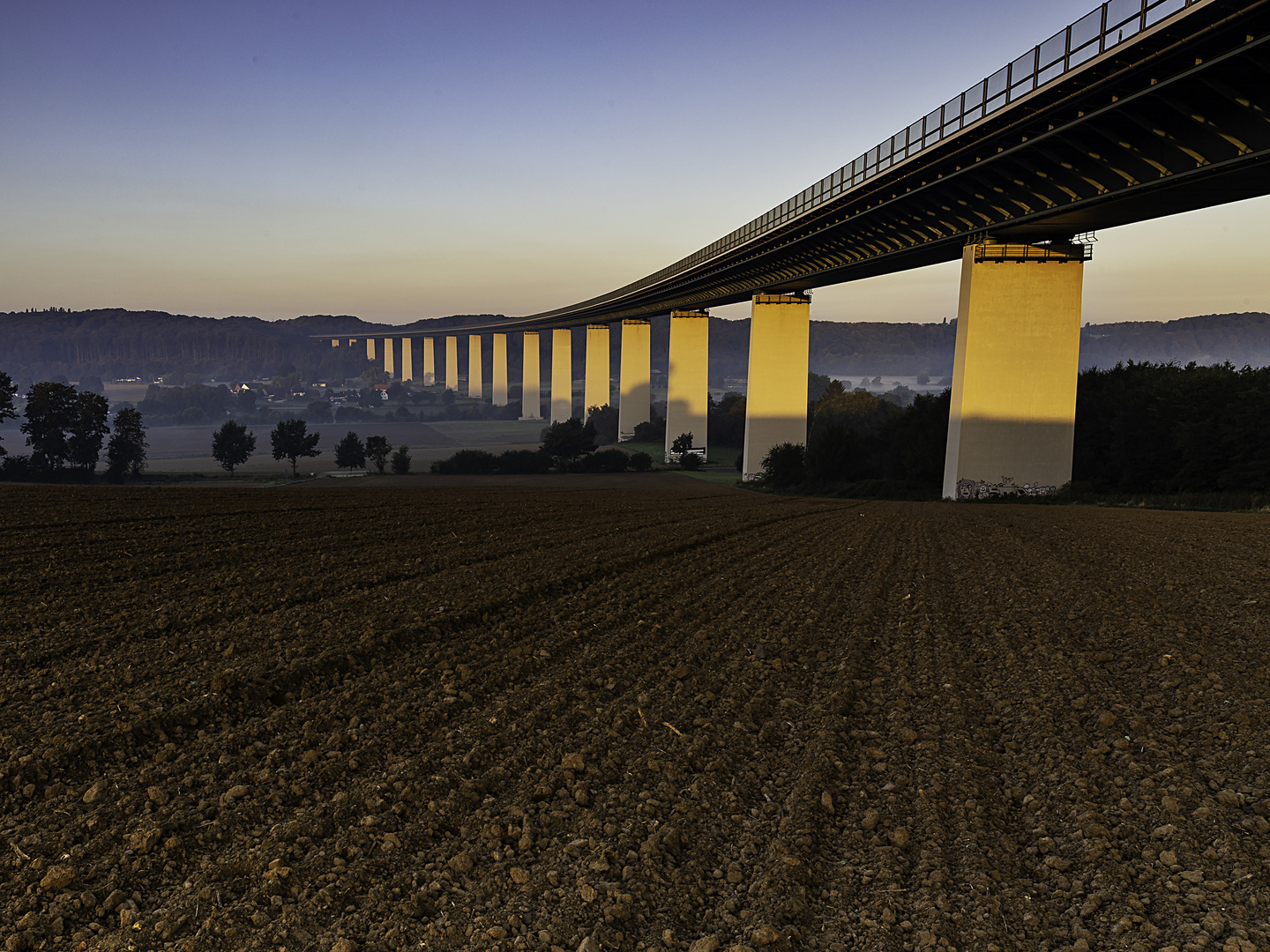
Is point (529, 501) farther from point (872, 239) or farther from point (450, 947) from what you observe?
point (872, 239)

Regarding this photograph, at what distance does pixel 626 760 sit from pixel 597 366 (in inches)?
5053

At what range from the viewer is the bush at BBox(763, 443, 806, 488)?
61.9m

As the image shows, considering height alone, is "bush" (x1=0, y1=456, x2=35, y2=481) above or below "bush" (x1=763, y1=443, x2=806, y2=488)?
below

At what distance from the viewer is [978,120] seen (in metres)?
29.9

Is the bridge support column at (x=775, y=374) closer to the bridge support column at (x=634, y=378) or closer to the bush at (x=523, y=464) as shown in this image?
the bush at (x=523, y=464)

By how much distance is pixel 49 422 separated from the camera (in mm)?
76688

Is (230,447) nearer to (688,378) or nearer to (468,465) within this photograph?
(468,465)

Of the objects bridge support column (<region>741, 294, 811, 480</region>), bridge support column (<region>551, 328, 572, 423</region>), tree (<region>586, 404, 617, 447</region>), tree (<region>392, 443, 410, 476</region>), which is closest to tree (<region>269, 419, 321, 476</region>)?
tree (<region>392, 443, 410, 476</region>)

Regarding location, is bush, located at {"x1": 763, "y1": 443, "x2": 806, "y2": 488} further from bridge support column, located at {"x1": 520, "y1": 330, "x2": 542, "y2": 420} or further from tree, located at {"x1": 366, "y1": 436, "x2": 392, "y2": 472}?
bridge support column, located at {"x1": 520, "y1": 330, "x2": 542, "y2": 420}

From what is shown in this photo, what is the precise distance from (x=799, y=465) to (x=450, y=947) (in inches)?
2348

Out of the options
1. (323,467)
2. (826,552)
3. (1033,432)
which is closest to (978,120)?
(1033,432)

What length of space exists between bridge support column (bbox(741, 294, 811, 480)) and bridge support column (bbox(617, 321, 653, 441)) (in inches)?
1642

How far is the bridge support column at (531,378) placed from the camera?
584 feet

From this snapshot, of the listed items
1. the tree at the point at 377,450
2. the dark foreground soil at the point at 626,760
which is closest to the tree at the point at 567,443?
the tree at the point at 377,450
